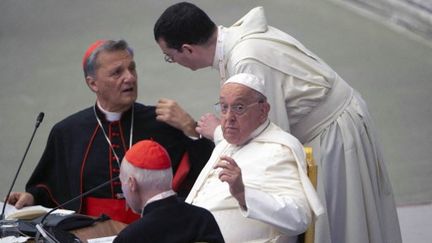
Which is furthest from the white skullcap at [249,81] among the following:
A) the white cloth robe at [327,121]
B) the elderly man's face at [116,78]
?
the elderly man's face at [116,78]

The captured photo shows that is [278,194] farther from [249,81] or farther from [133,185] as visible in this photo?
[133,185]

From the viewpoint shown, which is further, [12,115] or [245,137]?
[12,115]

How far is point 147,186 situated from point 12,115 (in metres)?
5.06

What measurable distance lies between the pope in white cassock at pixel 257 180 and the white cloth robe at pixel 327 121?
34cm

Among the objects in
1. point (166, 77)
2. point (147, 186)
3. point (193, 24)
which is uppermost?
point (193, 24)

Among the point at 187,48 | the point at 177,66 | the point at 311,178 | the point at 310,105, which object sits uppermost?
the point at 187,48

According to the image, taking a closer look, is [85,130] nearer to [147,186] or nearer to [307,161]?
[307,161]

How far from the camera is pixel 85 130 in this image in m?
4.88

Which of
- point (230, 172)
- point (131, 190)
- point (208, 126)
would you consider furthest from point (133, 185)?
point (208, 126)

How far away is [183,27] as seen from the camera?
4.38m

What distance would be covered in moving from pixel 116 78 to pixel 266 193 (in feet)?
3.94

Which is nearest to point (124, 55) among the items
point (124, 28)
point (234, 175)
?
point (234, 175)

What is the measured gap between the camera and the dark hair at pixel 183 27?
4379mm

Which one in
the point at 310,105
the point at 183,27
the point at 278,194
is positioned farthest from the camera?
the point at 310,105
